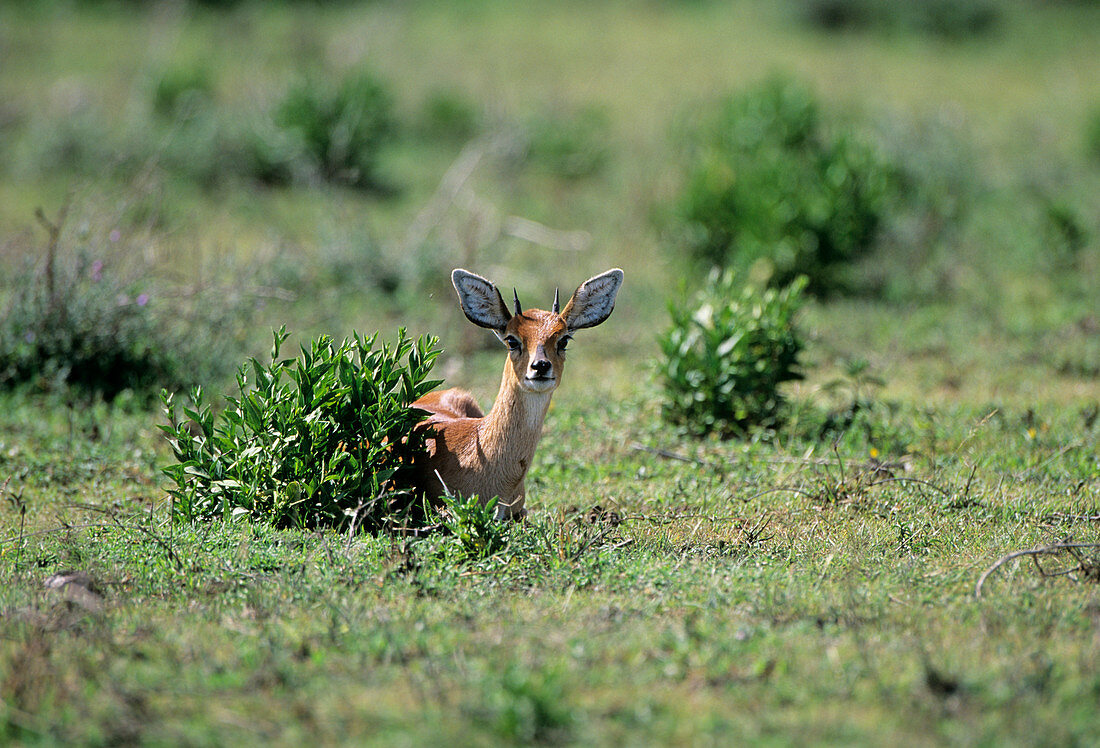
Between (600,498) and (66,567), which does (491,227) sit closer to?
(600,498)

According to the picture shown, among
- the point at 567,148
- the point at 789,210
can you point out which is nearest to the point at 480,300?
the point at 789,210

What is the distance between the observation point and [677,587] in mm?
4742

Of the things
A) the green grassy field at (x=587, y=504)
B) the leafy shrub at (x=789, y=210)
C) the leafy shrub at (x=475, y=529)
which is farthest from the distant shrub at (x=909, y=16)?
the leafy shrub at (x=475, y=529)

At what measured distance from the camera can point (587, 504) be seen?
6.40 m

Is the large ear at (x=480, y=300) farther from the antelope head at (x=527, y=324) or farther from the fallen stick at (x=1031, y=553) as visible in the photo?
the fallen stick at (x=1031, y=553)

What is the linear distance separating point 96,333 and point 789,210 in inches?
269

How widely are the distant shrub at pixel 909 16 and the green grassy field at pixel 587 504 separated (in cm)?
935

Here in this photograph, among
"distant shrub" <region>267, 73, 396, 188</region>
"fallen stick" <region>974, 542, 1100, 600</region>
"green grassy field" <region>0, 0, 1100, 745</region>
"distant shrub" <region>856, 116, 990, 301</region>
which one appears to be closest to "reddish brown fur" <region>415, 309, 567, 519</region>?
"green grassy field" <region>0, 0, 1100, 745</region>

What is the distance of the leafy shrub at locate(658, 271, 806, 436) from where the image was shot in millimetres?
7574

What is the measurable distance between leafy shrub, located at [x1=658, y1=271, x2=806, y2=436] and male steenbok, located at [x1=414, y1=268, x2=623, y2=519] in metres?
2.15

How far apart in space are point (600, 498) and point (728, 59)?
1826 cm

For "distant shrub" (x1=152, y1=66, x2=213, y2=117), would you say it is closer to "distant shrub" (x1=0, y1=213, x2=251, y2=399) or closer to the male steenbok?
"distant shrub" (x1=0, y1=213, x2=251, y2=399)

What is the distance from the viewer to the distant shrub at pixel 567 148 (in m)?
16.2

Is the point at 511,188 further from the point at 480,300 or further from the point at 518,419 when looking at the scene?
the point at 518,419
